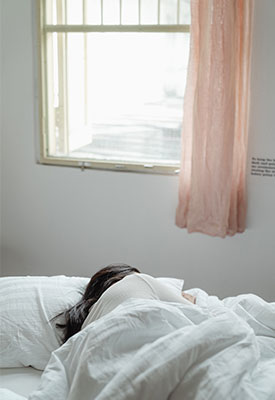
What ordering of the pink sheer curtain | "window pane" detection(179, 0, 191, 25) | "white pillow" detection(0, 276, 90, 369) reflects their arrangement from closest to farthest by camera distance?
1. "white pillow" detection(0, 276, 90, 369)
2. the pink sheer curtain
3. "window pane" detection(179, 0, 191, 25)

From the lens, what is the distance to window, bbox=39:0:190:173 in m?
2.58

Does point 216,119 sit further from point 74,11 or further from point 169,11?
point 74,11

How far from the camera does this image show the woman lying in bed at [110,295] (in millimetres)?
1517

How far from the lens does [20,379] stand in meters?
1.51

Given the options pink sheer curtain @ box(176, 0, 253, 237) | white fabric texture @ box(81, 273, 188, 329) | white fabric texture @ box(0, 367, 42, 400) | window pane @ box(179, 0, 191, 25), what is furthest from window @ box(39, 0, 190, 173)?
white fabric texture @ box(0, 367, 42, 400)

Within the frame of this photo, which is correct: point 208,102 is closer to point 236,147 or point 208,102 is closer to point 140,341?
point 236,147

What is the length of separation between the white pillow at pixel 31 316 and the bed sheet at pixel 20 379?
0.02 m

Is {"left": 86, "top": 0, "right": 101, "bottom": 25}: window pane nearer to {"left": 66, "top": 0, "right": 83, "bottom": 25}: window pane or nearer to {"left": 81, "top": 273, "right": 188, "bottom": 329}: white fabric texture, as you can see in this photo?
{"left": 66, "top": 0, "right": 83, "bottom": 25}: window pane

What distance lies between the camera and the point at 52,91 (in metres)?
2.83

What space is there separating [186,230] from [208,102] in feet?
2.22

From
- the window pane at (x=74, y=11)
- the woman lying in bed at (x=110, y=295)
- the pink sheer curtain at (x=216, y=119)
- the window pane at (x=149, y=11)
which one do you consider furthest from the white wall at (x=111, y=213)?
the woman lying in bed at (x=110, y=295)

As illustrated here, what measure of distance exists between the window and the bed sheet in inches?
54.2

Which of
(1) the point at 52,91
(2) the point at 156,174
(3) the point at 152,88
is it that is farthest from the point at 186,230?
(1) the point at 52,91

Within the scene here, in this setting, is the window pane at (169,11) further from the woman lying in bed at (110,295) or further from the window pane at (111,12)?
the woman lying in bed at (110,295)
